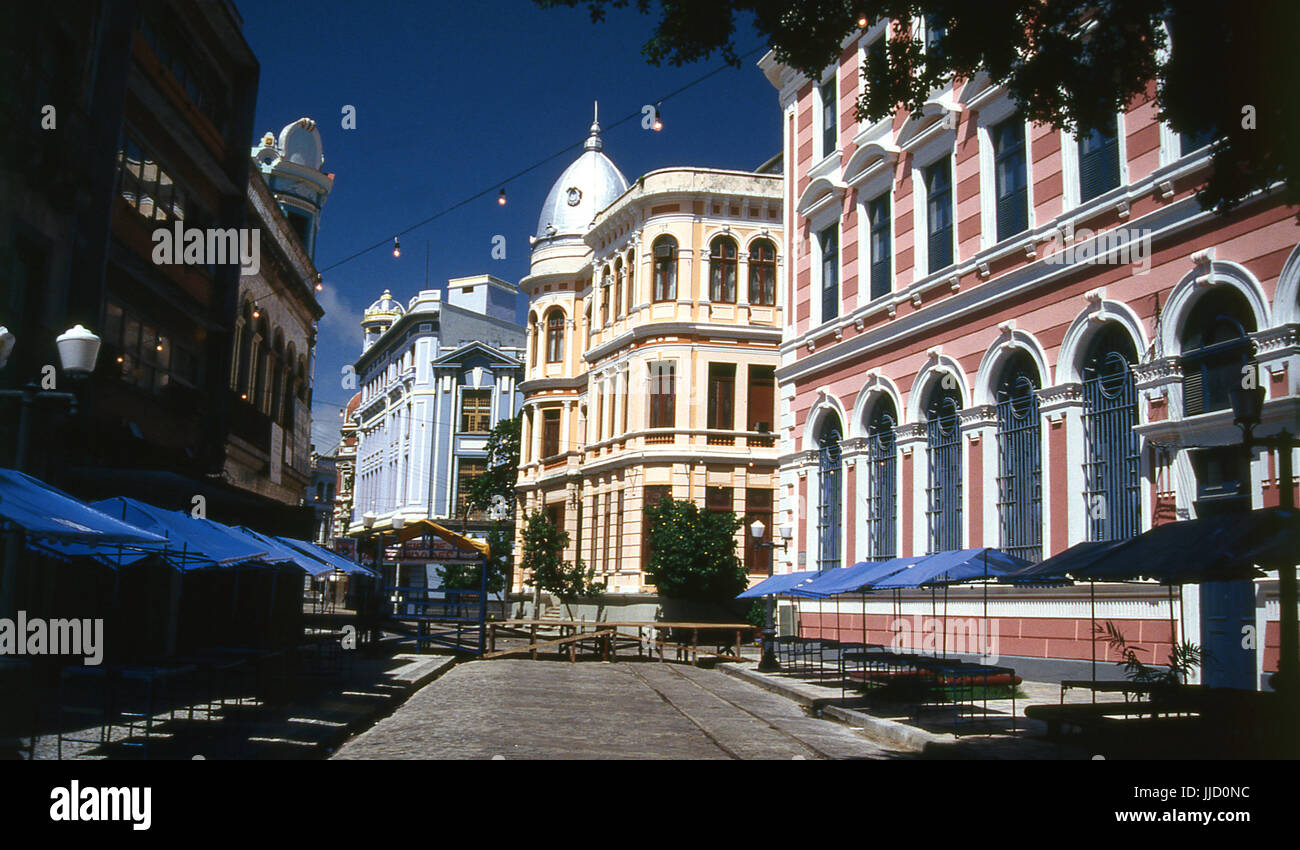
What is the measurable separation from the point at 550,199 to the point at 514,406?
1999 cm

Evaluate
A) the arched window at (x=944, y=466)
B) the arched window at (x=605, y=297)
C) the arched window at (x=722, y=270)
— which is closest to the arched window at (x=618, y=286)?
the arched window at (x=605, y=297)

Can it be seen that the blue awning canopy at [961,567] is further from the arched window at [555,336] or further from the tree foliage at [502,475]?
the tree foliage at [502,475]

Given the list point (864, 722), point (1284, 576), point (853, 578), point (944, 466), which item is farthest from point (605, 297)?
point (1284, 576)

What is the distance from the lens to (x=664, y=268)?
135 ft

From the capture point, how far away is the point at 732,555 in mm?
36375

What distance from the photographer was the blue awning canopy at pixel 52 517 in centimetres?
854

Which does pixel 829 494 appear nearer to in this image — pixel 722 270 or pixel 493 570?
pixel 722 270

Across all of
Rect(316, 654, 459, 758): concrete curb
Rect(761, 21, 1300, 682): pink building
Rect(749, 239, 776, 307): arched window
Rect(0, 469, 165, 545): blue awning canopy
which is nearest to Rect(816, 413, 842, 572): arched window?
Rect(761, 21, 1300, 682): pink building

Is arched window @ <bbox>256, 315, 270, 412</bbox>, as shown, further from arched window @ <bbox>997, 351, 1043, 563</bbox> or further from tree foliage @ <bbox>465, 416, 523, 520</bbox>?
tree foliage @ <bbox>465, 416, 523, 520</bbox>

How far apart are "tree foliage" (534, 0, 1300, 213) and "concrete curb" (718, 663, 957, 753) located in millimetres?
6754

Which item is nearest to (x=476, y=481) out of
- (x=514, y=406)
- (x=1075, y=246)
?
(x=514, y=406)

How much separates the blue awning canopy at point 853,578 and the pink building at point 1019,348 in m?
2.50

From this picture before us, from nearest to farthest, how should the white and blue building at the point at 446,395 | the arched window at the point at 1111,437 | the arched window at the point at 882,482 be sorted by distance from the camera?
the arched window at the point at 1111,437 → the arched window at the point at 882,482 → the white and blue building at the point at 446,395
